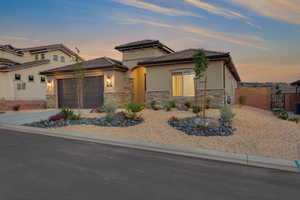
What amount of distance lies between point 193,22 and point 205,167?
12915 millimetres

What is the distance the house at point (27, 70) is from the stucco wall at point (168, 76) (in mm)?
12426

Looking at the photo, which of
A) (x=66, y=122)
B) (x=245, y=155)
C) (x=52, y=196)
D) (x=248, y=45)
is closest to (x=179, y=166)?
(x=245, y=155)

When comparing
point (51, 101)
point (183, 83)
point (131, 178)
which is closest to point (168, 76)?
point (183, 83)

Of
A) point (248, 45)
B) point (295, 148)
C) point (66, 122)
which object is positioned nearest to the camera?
point (295, 148)

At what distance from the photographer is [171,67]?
43.6 ft

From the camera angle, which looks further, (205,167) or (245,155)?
(245,155)

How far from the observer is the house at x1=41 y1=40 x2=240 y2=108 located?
1205cm

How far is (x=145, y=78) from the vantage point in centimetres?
1677

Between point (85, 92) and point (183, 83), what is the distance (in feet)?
32.8

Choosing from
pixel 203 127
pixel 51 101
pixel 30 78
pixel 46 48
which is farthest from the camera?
pixel 46 48

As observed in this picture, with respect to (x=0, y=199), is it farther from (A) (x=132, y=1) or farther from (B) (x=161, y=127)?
(A) (x=132, y=1)

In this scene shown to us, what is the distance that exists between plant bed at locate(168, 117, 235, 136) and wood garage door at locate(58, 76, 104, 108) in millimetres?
9877

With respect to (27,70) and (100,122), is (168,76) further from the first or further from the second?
(27,70)

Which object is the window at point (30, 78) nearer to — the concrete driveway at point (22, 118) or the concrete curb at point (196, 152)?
the concrete driveway at point (22, 118)
